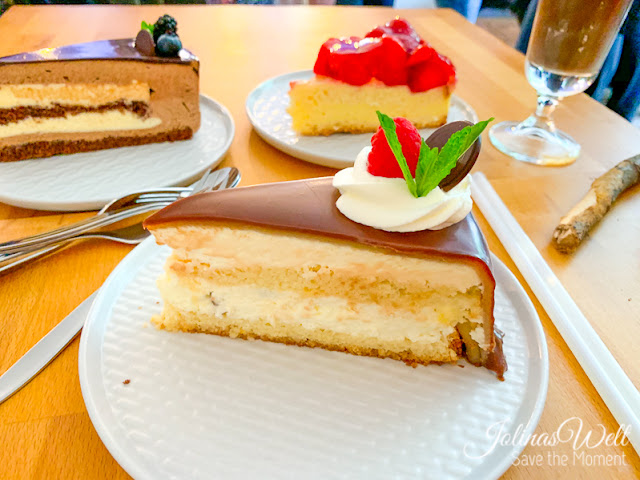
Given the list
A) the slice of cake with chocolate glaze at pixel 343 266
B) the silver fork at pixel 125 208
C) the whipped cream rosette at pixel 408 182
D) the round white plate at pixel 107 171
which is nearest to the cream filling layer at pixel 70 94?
the round white plate at pixel 107 171

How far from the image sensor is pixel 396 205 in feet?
3.59

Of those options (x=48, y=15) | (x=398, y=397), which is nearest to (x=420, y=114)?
(x=398, y=397)

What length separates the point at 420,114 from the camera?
2.23 meters

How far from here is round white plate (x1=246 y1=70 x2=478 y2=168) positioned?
1872 millimetres

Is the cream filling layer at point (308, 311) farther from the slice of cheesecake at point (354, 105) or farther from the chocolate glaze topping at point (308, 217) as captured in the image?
the slice of cheesecake at point (354, 105)

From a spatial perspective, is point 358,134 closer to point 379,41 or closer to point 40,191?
point 379,41

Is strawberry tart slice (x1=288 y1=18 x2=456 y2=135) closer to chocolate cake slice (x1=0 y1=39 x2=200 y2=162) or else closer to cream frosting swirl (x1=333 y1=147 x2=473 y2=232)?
chocolate cake slice (x1=0 y1=39 x2=200 y2=162)

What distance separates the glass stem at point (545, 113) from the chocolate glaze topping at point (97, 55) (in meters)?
1.55

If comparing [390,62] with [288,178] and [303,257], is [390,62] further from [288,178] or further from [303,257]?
[303,257]

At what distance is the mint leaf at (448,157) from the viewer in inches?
41.7

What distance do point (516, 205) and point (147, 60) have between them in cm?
159

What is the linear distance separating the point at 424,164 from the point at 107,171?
1.27m

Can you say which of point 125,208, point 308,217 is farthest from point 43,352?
point 308,217

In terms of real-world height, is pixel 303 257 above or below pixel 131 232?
above
